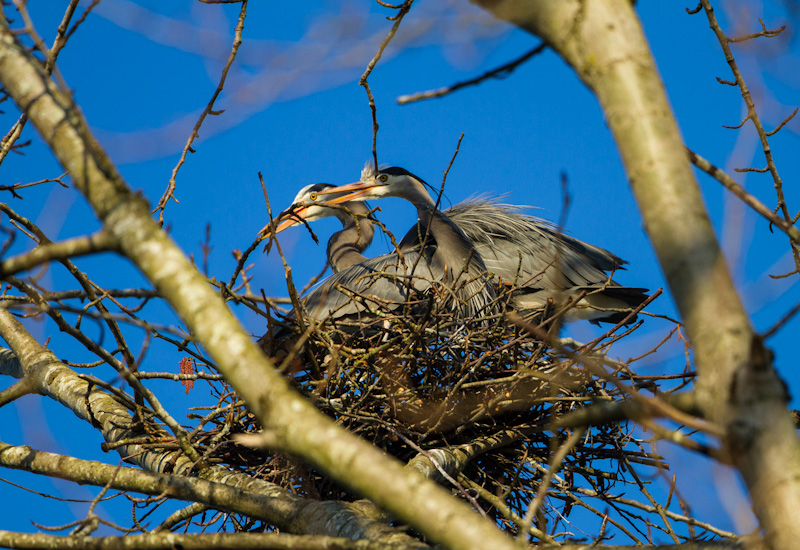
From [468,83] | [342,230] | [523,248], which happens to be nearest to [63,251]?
[468,83]

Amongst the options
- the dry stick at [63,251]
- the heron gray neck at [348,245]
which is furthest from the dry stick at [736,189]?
the heron gray neck at [348,245]

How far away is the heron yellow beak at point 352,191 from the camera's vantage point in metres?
5.22

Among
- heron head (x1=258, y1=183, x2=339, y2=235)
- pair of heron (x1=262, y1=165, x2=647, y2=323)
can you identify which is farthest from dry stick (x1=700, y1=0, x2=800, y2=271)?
heron head (x1=258, y1=183, x2=339, y2=235)

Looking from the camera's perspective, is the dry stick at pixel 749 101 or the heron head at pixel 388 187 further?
the heron head at pixel 388 187

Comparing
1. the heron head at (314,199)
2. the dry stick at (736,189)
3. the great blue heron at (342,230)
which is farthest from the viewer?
the heron head at (314,199)

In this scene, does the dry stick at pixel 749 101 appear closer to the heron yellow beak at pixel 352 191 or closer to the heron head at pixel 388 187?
the heron head at pixel 388 187

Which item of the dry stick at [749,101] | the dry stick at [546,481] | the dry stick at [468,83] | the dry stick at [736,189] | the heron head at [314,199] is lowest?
the dry stick at [546,481]

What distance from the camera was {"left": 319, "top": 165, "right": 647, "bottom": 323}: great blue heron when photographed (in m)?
4.42

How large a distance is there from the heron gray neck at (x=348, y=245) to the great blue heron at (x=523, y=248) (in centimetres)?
24

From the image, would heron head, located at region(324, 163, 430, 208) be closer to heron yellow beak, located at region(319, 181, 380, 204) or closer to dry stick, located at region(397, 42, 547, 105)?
heron yellow beak, located at region(319, 181, 380, 204)

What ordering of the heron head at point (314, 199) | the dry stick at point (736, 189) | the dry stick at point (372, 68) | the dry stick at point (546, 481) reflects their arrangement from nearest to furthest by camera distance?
the dry stick at point (546, 481) → the dry stick at point (736, 189) → the dry stick at point (372, 68) → the heron head at point (314, 199)

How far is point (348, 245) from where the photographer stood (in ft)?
16.9

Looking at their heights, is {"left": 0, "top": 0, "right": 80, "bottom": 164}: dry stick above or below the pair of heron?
below

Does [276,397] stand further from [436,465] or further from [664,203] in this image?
[436,465]
